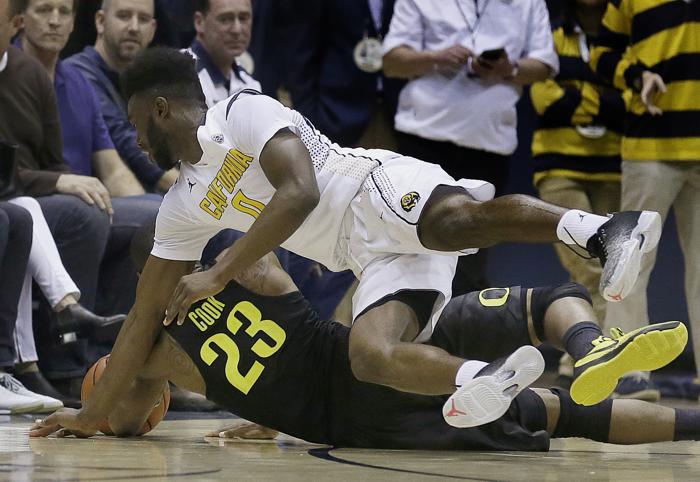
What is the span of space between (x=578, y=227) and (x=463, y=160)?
292cm

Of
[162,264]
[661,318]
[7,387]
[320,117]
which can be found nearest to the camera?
[162,264]

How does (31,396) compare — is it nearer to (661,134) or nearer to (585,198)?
(585,198)

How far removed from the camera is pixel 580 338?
3.39 metres

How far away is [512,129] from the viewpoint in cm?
628

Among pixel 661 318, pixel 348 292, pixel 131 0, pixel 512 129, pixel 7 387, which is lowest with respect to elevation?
pixel 661 318

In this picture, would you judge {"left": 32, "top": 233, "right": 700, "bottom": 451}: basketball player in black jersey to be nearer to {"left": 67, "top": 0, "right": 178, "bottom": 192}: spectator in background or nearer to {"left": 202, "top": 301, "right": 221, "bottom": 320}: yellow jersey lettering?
{"left": 202, "top": 301, "right": 221, "bottom": 320}: yellow jersey lettering

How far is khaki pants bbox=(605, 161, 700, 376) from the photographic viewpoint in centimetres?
583

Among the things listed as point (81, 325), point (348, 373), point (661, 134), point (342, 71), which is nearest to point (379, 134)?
point (342, 71)

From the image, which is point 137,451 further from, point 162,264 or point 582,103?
point 582,103

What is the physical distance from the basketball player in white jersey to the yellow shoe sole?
18 centimetres

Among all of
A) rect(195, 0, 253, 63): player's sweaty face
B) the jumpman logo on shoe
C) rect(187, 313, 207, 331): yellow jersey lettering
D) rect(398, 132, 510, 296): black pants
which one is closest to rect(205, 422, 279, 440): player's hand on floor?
rect(187, 313, 207, 331): yellow jersey lettering

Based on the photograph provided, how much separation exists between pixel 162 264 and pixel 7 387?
1428 mm

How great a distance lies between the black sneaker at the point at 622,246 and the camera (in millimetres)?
3164

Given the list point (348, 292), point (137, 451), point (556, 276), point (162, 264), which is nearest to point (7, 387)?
point (162, 264)
